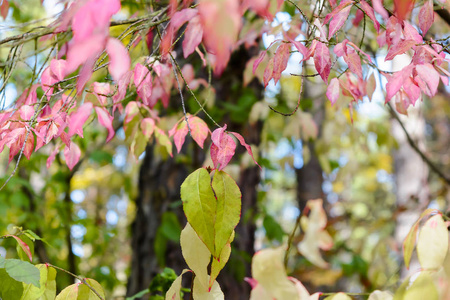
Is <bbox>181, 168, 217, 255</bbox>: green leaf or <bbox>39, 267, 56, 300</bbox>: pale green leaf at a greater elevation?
<bbox>181, 168, 217, 255</bbox>: green leaf

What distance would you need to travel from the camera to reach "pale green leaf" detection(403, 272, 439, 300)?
20.5 inches

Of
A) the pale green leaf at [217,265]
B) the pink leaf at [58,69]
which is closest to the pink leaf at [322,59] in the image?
the pale green leaf at [217,265]

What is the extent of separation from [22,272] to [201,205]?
0.32 metres

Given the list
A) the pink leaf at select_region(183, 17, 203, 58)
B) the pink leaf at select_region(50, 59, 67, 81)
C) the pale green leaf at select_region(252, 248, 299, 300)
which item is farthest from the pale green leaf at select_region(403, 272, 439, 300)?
the pink leaf at select_region(50, 59, 67, 81)

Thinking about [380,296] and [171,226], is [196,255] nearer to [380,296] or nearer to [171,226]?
[380,296]

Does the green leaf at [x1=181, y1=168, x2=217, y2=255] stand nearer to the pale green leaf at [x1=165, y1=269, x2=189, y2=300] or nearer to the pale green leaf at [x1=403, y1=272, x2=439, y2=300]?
the pale green leaf at [x1=165, y1=269, x2=189, y2=300]

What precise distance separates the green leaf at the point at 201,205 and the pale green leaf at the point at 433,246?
0.31 metres

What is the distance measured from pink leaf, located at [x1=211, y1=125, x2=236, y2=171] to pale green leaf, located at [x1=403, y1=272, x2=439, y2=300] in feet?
1.13

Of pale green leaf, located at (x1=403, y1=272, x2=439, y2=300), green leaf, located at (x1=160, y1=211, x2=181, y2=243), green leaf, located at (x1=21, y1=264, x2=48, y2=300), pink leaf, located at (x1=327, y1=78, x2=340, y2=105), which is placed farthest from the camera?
green leaf, located at (x1=160, y1=211, x2=181, y2=243)

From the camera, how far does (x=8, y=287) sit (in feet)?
2.50

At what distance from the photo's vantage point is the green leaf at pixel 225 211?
68cm

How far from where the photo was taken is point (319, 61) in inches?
31.4

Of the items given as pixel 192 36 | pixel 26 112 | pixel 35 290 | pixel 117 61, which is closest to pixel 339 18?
pixel 192 36

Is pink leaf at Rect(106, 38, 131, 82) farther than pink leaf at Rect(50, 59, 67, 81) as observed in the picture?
No
